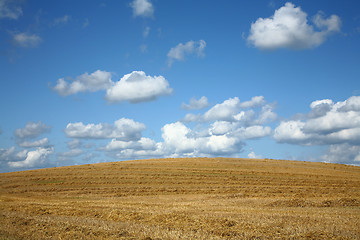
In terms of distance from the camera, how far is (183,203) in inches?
1217

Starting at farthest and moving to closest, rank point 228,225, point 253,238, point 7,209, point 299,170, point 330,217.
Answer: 1. point 299,170
2. point 7,209
3. point 330,217
4. point 228,225
5. point 253,238

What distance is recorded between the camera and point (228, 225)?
17.0m

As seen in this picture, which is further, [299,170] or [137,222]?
[299,170]

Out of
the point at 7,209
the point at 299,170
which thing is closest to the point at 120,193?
the point at 7,209

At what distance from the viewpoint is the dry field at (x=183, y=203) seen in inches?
623

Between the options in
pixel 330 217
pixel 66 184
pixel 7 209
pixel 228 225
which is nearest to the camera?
pixel 228 225

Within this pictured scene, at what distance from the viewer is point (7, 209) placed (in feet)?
78.7

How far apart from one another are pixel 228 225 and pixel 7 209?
1677 cm

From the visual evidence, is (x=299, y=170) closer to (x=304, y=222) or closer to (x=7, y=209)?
(x=304, y=222)

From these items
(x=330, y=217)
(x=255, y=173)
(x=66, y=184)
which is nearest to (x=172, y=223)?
(x=330, y=217)

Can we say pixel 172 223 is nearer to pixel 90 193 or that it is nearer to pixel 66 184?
pixel 90 193

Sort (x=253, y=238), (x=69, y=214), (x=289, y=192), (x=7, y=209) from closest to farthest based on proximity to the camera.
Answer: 1. (x=253, y=238)
2. (x=69, y=214)
3. (x=7, y=209)
4. (x=289, y=192)

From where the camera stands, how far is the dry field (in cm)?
1584

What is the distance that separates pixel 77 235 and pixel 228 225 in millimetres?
7528
